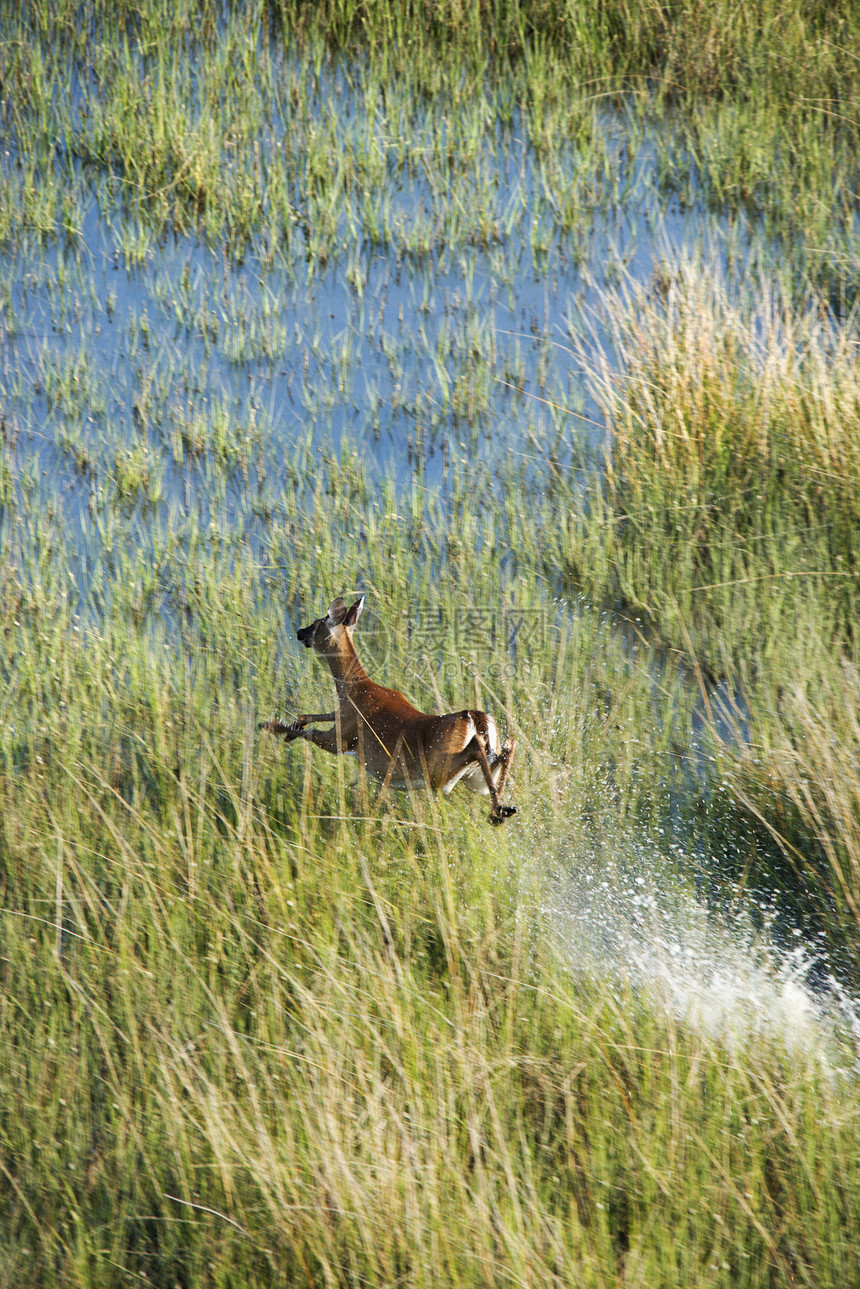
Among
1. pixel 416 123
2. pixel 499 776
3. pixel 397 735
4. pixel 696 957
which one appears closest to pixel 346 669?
pixel 397 735

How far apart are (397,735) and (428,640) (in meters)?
1.19

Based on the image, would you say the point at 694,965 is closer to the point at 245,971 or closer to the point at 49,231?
the point at 245,971

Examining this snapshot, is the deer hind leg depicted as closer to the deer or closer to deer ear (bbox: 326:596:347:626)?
the deer

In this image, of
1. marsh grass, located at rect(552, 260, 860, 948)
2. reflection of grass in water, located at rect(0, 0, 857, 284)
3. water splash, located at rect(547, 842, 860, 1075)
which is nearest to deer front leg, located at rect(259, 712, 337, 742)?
water splash, located at rect(547, 842, 860, 1075)

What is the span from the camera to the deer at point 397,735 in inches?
109

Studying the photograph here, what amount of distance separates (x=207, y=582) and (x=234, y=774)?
111 centimetres

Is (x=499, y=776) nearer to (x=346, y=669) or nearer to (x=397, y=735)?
(x=397, y=735)

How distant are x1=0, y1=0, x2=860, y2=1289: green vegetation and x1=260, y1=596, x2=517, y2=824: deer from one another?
0.50 feet

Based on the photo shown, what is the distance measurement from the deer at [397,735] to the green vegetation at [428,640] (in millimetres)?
151

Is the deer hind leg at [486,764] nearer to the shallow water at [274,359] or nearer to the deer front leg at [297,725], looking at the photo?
the deer front leg at [297,725]

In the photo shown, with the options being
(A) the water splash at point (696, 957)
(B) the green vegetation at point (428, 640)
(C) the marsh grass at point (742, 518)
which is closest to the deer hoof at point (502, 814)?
(B) the green vegetation at point (428, 640)

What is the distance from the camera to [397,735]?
112 inches

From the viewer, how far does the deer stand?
2.76 metres

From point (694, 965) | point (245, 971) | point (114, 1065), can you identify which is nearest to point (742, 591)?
point (694, 965)
